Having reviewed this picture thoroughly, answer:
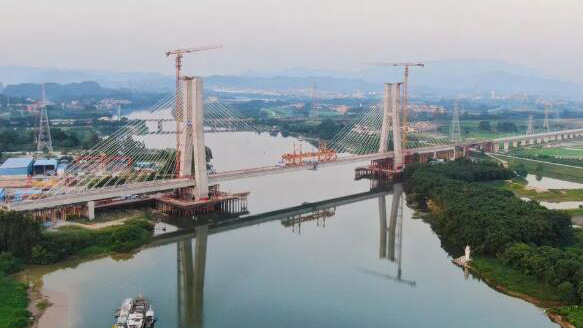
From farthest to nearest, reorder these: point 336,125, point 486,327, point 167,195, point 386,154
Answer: point 336,125
point 386,154
point 167,195
point 486,327

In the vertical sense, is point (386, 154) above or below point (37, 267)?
above

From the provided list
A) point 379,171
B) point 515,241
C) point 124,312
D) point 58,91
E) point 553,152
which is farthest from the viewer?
point 58,91

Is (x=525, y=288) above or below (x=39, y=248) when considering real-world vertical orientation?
below

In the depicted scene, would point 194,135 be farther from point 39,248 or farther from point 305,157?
point 305,157

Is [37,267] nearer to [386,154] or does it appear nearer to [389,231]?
[389,231]

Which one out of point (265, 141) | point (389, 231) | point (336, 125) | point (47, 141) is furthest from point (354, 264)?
point (336, 125)

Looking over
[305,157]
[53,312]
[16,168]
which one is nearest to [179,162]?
[305,157]

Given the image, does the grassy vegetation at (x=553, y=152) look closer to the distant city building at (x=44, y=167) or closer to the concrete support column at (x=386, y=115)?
the concrete support column at (x=386, y=115)
